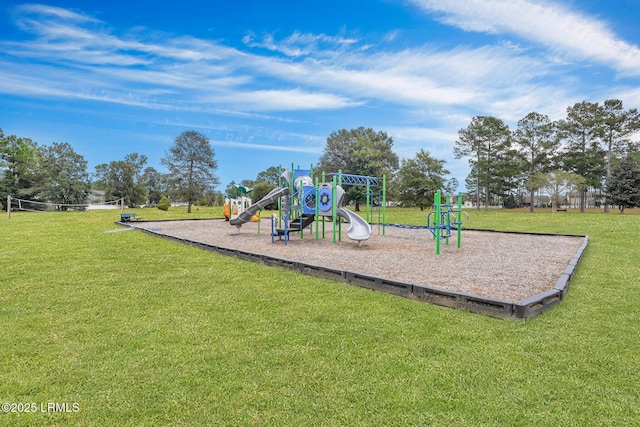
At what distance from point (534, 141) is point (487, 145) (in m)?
4.98

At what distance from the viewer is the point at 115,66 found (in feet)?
49.2

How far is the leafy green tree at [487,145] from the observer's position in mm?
35656

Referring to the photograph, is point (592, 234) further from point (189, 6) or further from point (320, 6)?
point (189, 6)

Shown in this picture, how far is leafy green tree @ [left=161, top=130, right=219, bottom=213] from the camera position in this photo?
29.7 meters

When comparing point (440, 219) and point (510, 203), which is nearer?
point (440, 219)

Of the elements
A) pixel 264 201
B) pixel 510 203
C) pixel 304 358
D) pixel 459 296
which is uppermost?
pixel 510 203

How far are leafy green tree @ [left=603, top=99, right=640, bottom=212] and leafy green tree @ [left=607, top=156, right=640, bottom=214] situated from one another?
2090 mm

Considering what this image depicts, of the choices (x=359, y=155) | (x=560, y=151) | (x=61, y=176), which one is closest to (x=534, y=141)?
(x=560, y=151)

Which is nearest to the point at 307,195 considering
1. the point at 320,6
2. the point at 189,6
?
the point at 320,6

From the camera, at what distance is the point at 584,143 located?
34.8 metres

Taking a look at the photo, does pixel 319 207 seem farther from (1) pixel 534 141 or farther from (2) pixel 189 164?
(1) pixel 534 141

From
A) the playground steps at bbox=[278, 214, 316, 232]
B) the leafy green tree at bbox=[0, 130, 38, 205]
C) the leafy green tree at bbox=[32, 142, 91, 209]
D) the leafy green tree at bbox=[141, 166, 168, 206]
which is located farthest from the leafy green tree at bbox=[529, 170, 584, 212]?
the leafy green tree at bbox=[141, 166, 168, 206]

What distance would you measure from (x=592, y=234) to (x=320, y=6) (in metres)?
12.9

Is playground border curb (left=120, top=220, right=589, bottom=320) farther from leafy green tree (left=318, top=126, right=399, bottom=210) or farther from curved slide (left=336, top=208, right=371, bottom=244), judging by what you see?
leafy green tree (left=318, top=126, right=399, bottom=210)
